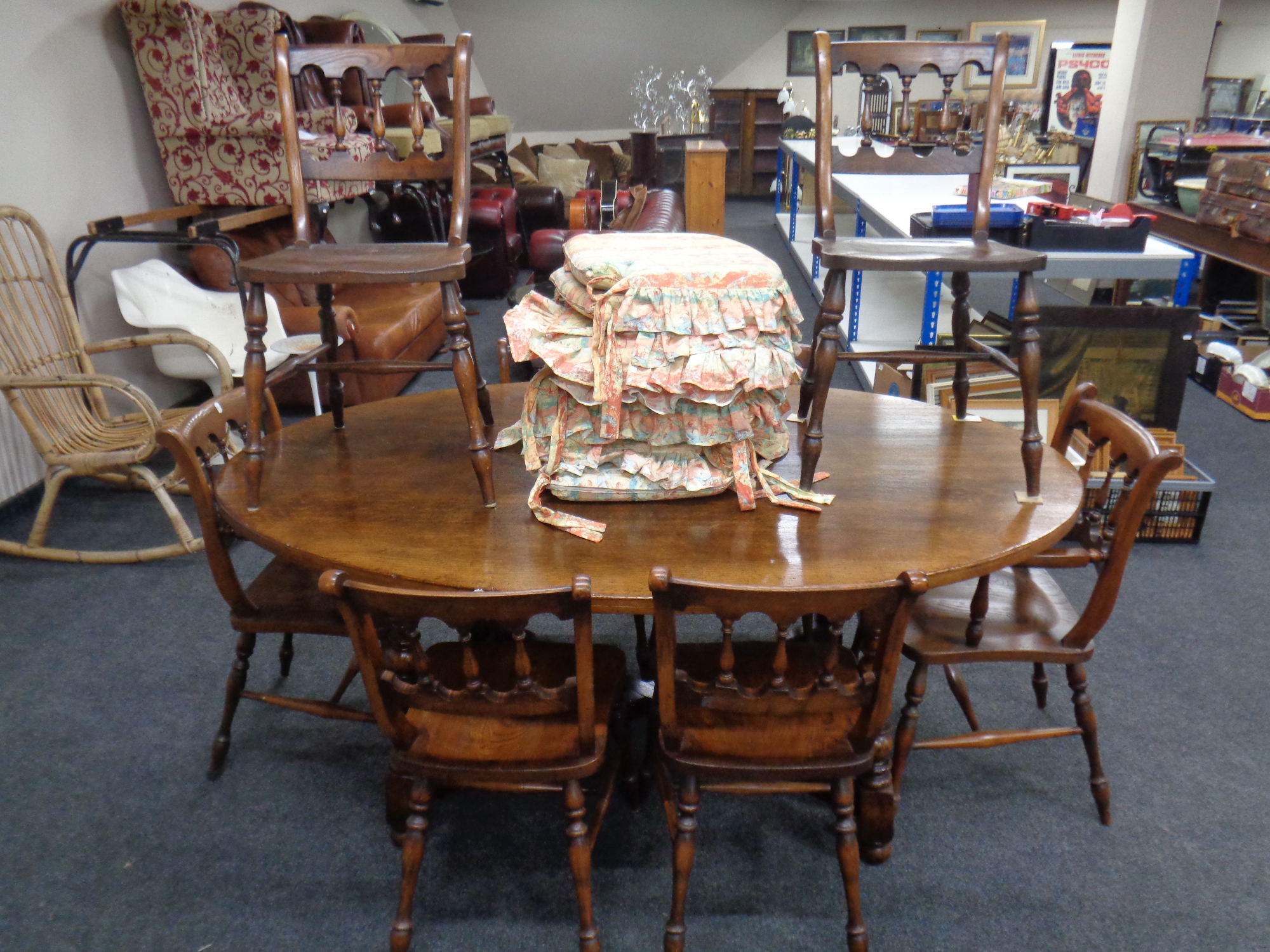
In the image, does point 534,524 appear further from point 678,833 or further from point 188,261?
point 188,261

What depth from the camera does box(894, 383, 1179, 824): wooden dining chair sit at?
153 centimetres

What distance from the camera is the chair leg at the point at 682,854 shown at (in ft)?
4.58

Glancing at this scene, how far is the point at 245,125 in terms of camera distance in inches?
142

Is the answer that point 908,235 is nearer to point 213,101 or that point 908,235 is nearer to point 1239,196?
point 1239,196

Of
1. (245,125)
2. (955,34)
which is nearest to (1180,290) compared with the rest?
(245,125)

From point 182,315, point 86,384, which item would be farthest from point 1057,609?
point 182,315

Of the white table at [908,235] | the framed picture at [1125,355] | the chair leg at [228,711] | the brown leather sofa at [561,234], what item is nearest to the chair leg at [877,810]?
the white table at [908,235]

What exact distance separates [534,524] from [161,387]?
3129mm

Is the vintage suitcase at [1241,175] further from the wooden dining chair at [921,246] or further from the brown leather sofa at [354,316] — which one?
the brown leather sofa at [354,316]

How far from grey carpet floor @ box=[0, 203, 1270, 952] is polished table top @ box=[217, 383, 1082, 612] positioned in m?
0.68

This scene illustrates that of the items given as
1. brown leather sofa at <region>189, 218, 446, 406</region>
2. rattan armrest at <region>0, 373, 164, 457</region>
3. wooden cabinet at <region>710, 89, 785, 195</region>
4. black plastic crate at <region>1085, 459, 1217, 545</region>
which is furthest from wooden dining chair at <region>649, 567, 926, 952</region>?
wooden cabinet at <region>710, 89, 785, 195</region>

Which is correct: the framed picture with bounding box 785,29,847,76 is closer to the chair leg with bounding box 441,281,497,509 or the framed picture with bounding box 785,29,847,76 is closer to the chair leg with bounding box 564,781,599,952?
the chair leg with bounding box 441,281,497,509

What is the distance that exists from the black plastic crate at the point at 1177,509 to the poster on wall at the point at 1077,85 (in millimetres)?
7368

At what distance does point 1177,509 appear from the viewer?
2.80 meters
